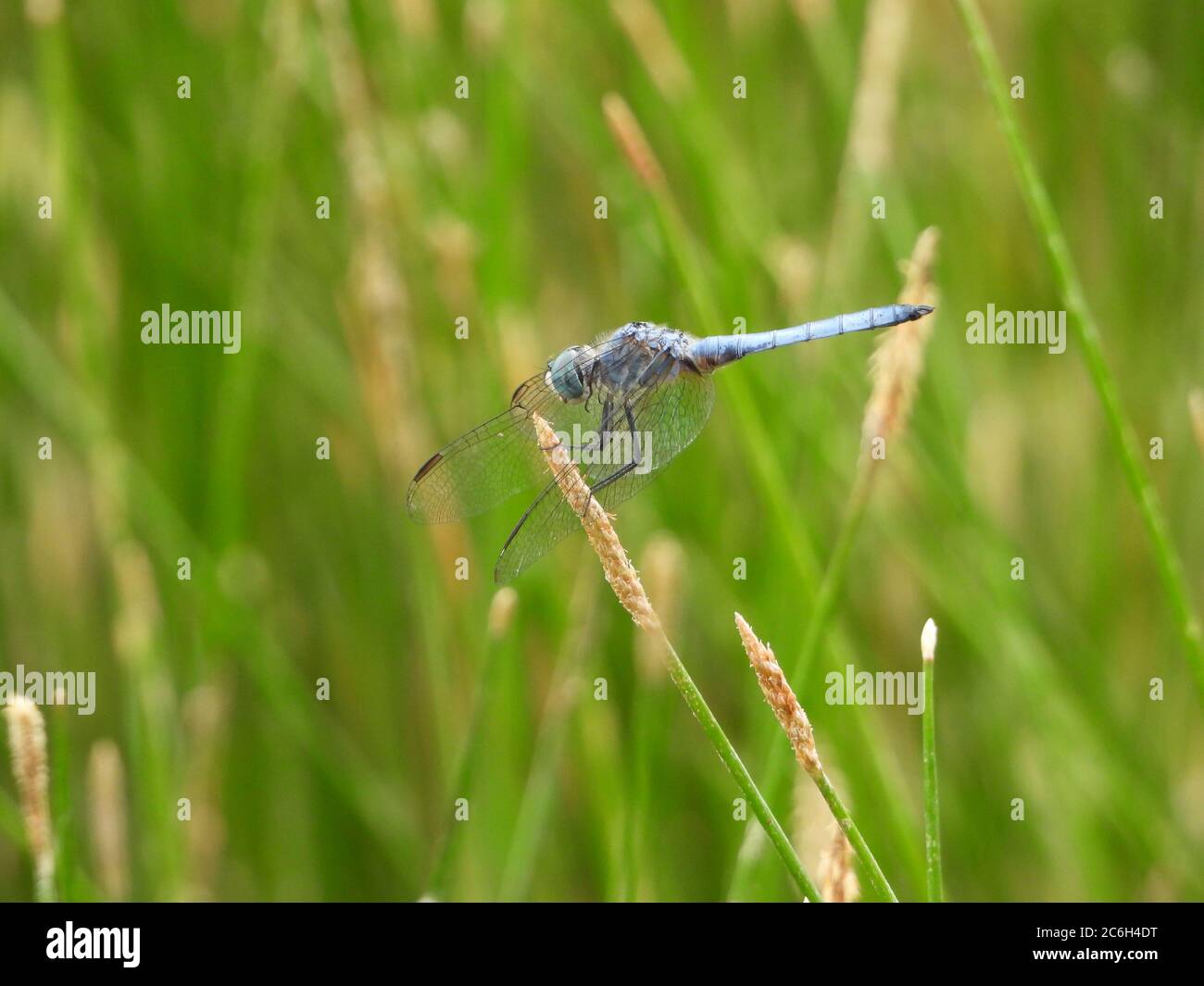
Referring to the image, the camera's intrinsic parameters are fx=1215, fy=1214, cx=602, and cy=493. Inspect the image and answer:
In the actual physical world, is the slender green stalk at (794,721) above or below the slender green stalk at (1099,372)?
below

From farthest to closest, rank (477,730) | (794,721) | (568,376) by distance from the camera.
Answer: (568,376) < (477,730) < (794,721)

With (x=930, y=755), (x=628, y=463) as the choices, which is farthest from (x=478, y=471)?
(x=930, y=755)

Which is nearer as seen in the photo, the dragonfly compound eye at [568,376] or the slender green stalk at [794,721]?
the slender green stalk at [794,721]

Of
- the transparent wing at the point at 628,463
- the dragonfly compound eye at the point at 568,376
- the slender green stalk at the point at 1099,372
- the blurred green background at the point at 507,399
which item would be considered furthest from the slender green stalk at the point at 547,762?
the slender green stalk at the point at 1099,372

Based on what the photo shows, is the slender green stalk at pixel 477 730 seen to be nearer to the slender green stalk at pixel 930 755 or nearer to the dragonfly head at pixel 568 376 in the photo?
the dragonfly head at pixel 568 376

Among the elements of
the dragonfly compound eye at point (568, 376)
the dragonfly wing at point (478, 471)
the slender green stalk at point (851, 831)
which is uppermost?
the dragonfly compound eye at point (568, 376)

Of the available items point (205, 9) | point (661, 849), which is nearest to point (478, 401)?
point (661, 849)

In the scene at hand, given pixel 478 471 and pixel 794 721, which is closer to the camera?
pixel 794 721

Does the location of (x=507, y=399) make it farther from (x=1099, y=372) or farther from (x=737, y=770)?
(x=737, y=770)
